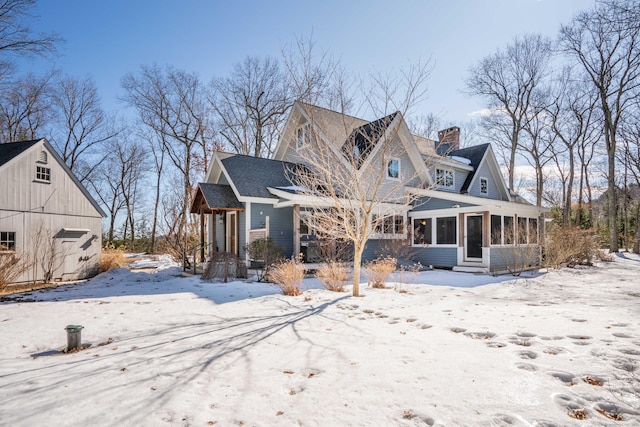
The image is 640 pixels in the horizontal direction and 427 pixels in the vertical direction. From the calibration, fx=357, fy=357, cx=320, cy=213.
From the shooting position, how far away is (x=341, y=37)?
28.3 feet

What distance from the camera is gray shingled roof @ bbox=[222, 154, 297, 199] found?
44.5ft

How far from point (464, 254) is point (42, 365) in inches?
542

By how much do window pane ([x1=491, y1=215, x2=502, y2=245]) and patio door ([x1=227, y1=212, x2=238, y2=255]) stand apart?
1046cm

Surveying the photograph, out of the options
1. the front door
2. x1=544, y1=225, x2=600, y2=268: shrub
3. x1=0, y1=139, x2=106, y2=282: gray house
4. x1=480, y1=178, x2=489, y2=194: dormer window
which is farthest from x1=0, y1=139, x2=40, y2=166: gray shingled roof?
x1=480, y1=178, x2=489, y2=194: dormer window

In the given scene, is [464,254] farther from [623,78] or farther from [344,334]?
[623,78]

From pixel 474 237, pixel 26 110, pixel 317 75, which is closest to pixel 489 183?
pixel 474 237

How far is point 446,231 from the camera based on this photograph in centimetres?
1542

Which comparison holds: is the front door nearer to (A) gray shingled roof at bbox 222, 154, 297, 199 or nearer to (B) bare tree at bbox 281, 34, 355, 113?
(A) gray shingled roof at bbox 222, 154, 297, 199

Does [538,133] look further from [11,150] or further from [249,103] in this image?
[11,150]

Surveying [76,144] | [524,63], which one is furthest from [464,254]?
[76,144]

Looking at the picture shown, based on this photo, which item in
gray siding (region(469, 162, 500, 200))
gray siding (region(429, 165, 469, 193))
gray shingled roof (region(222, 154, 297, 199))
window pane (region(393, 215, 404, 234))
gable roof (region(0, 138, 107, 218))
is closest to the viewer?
gable roof (region(0, 138, 107, 218))

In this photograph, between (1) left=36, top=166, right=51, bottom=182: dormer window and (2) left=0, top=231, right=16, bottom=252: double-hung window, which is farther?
(1) left=36, top=166, right=51, bottom=182: dormer window

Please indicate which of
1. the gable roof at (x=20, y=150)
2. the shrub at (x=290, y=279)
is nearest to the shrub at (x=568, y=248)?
the shrub at (x=290, y=279)

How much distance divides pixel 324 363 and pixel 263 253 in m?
8.29
